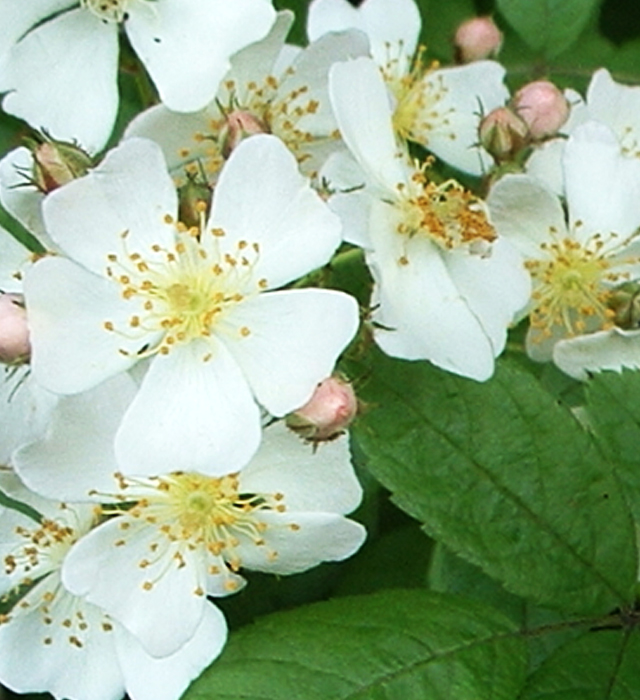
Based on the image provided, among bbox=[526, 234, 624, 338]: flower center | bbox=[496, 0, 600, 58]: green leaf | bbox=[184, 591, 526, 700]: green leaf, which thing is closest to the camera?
bbox=[184, 591, 526, 700]: green leaf

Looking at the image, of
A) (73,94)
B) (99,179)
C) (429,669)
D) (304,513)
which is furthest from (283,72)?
(429,669)

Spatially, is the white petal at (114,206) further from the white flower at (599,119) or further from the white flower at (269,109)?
the white flower at (599,119)

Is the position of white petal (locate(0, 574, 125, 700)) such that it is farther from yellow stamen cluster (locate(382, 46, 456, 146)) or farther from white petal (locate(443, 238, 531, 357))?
yellow stamen cluster (locate(382, 46, 456, 146))

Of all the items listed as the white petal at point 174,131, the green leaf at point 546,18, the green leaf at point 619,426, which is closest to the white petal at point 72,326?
the white petal at point 174,131

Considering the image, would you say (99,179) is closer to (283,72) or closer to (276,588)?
(283,72)

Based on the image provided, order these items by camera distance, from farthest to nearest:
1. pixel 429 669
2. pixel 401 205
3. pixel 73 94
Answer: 1. pixel 73 94
2. pixel 401 205
3. pixel 429 669

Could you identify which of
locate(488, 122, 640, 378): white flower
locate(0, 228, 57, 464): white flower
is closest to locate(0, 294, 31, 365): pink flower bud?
locate(0, 228, 57, 464): white flower
